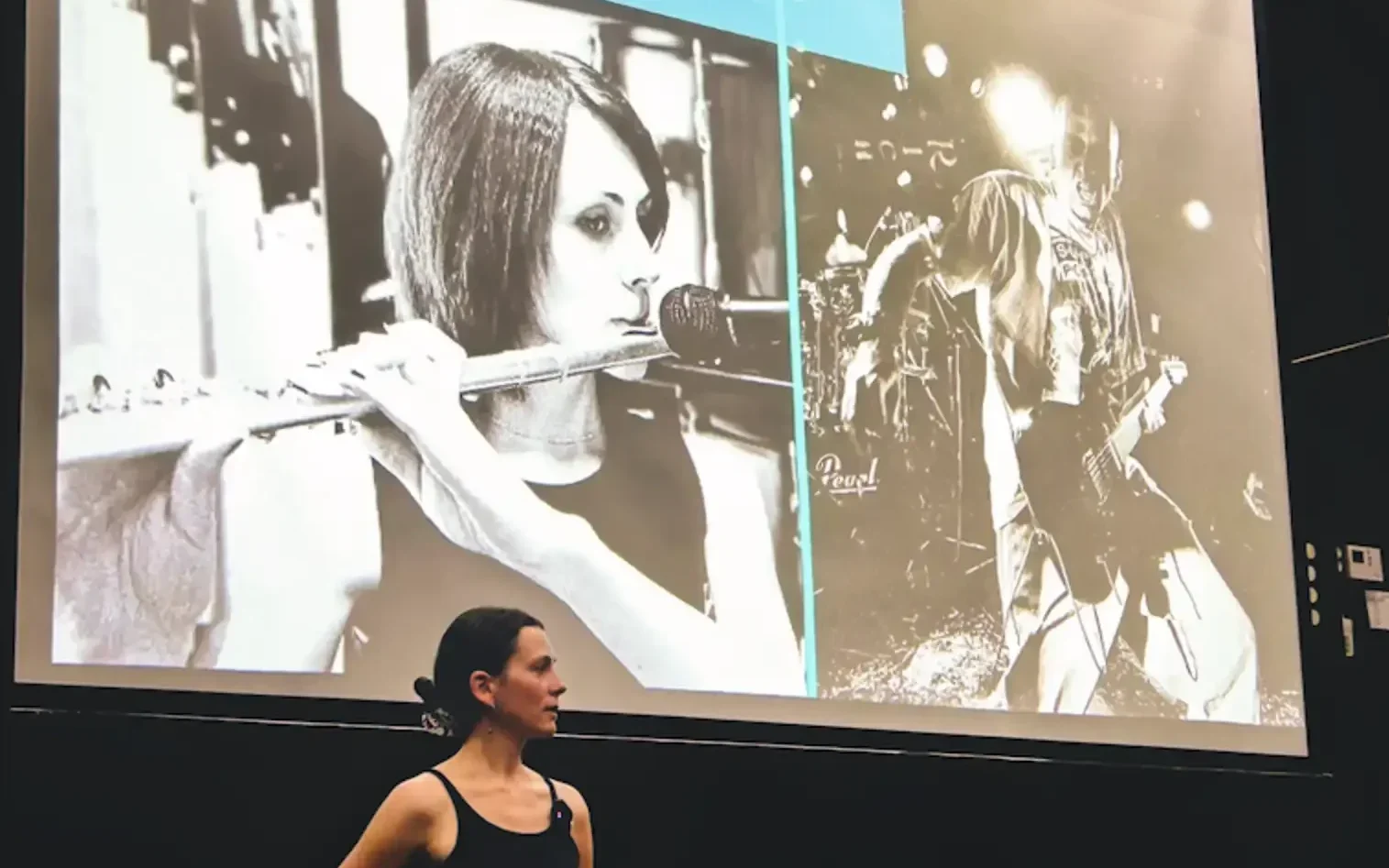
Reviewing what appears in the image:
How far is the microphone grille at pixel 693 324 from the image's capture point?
2.91 m

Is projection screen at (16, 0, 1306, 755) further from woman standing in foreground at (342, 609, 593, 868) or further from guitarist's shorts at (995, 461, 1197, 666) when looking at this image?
woman standing in foreground at (342, 609, 593, 868)

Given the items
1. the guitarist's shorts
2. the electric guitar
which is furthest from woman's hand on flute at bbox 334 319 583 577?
the electric guitar

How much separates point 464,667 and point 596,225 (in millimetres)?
1043

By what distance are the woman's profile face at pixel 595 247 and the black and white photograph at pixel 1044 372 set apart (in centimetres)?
37

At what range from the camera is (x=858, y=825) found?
303 cm

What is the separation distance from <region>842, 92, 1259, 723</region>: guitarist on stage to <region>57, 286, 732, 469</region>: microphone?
0.48 metres

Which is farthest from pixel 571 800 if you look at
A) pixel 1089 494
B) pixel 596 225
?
pixel 1089 494

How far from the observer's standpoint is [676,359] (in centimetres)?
291

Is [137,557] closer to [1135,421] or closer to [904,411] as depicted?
[904,411]

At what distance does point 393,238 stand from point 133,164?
42 centimetres

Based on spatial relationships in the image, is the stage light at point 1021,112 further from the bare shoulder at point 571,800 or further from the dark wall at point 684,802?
the bare shoulder at point 571,800

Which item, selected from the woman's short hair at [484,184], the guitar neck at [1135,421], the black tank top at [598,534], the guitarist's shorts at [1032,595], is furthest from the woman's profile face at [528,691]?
the guitar neck at [1135,421]

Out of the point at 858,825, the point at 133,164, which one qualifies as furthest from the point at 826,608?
the point at 133,164

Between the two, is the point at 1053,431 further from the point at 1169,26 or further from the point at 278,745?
the point at 278,745
